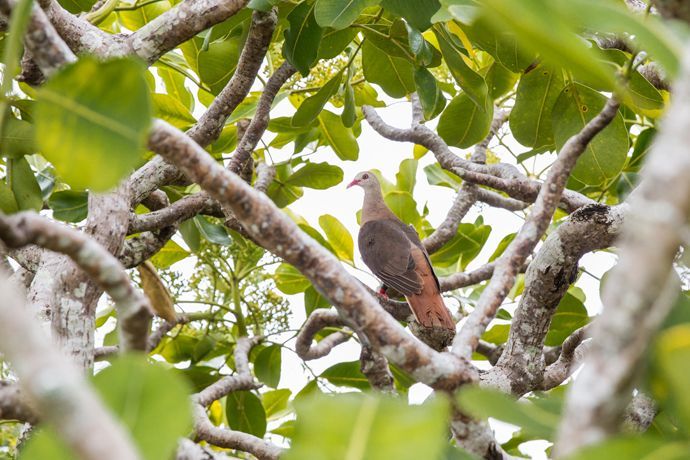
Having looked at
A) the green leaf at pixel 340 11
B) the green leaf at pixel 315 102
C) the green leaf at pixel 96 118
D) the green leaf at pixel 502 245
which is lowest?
the green leaf at pixel 502 245

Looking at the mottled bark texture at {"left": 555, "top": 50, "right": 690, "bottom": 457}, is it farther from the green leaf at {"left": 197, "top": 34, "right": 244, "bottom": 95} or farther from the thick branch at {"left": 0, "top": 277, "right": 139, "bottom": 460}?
the green leaf at {"left": 197, "top": 34, "right": 244, "bottom": 95}

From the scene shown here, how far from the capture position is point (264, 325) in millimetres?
3473

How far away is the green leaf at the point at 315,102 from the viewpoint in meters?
2.70

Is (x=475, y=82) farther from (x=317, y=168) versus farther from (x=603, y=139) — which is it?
(x=317, y=168)

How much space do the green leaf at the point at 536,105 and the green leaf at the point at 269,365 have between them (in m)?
1.31

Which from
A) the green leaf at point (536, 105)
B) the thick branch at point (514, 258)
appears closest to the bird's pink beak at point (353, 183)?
the green leaf at point (536, 105)

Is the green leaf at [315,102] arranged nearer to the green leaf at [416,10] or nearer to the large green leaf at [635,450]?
the green leaf at [416,10]

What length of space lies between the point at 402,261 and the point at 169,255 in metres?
1.08

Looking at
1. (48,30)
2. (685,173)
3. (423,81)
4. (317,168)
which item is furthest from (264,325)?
(685,173)

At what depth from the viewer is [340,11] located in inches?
80.7

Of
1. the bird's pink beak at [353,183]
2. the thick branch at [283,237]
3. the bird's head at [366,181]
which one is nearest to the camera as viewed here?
the thick branch at [283,237]

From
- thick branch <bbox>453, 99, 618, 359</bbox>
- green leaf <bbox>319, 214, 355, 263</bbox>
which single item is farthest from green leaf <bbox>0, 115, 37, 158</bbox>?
green leaf <bbox>319, 214, 355, 263</bbox>

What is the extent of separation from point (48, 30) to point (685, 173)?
28.8 inches

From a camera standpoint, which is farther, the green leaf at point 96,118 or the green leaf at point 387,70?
the green leaf at point 387,70
